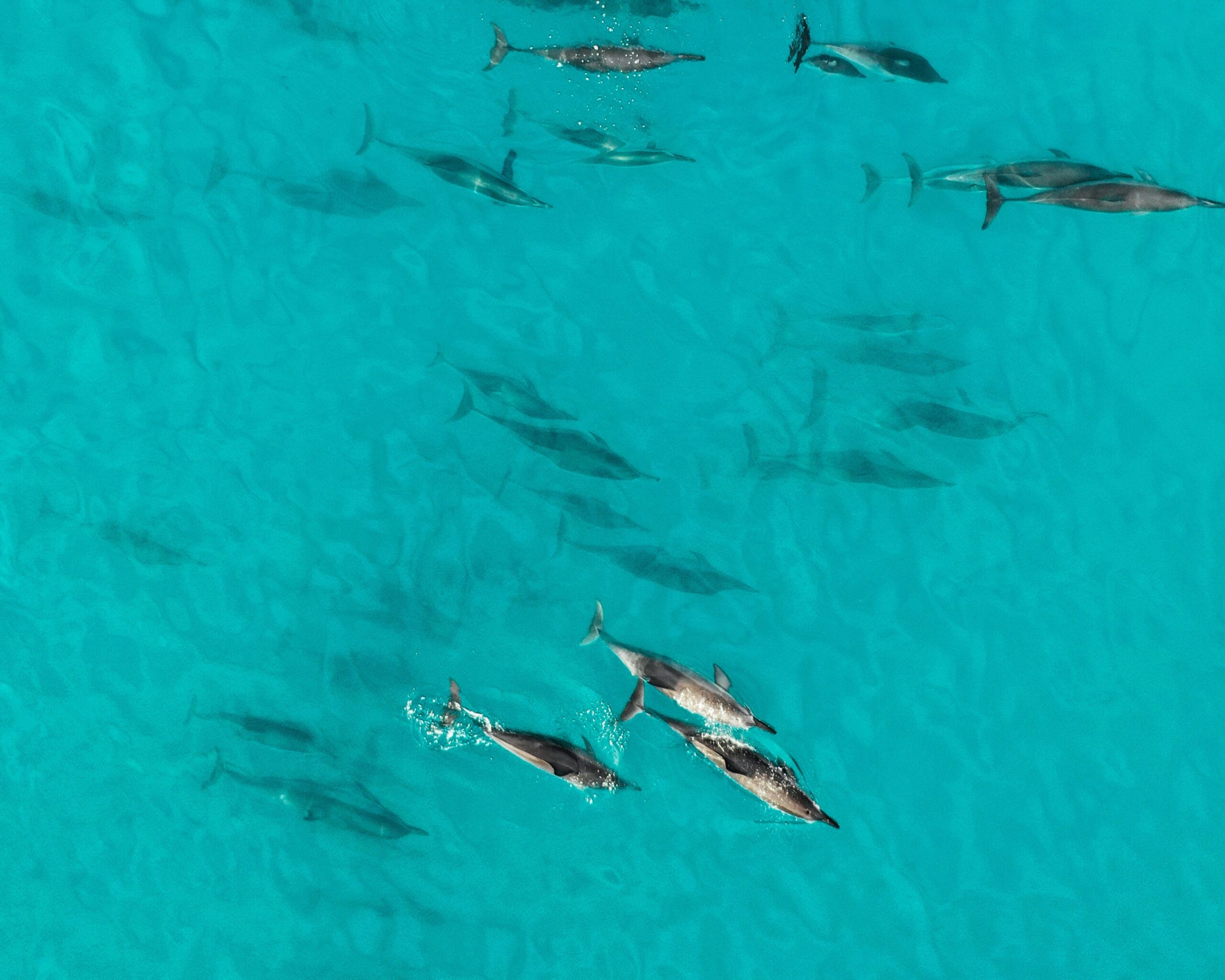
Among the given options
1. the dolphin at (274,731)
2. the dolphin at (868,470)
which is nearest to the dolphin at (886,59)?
the dolphin at (868,470)

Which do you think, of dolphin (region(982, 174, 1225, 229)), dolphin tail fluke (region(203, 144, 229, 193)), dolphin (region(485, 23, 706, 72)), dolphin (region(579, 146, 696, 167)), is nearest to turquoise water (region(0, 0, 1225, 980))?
dolphin tail fluke (region(203, 144, 229, 193))

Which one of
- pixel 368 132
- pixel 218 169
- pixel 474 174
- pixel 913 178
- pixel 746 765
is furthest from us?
pixel 218 169

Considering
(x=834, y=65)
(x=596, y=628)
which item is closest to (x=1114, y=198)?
(x=834, y=65)

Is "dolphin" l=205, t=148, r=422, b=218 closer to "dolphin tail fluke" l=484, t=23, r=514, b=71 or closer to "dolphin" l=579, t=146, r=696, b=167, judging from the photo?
"dolphin tail fluke" l=484, t=23, r=514, b=71

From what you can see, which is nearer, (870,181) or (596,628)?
(596,628)

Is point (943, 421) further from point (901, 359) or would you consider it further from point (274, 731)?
point (274, 731)

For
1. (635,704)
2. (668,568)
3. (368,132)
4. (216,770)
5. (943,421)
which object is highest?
(368,132)

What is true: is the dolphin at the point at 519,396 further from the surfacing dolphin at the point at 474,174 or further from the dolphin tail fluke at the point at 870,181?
the dolphin tail fluke at the point at 870,181

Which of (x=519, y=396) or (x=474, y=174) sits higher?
(x=474, y=174)

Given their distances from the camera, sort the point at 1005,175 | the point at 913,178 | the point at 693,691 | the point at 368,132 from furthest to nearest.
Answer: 1. the point at 368,132
2. the point at 913,178
3. the point at 1005,175
4. the point at 693,691
